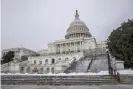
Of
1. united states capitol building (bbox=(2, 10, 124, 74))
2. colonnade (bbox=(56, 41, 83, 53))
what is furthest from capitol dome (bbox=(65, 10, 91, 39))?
colonnade (bbox=(56, 41, 83, 53))

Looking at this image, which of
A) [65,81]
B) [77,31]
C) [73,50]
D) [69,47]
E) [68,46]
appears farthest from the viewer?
[77,31]

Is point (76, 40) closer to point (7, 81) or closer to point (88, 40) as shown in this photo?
point (88, 40)

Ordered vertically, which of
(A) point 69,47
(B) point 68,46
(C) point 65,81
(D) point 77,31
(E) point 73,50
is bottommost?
(C) point 65,81

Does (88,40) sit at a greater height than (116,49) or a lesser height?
greater

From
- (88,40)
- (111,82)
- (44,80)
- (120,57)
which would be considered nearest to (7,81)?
(44,80)

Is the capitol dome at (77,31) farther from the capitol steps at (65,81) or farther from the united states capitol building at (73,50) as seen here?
the capitol steps at (65,81)

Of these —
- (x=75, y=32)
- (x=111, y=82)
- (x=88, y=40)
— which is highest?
(x=75, y=32)

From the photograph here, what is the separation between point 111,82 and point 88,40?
56.8 metres

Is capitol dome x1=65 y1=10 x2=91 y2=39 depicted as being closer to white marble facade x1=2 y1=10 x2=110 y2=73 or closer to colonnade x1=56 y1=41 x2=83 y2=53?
white marble facade x1=2 y1=10 x2=110 y2=73

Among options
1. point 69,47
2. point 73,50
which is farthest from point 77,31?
point 73,50

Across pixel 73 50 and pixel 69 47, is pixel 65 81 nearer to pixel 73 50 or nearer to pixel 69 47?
pixel 73 50

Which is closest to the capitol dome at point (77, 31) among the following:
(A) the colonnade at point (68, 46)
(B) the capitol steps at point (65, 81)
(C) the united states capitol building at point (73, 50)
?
(C) the united states capitol building at point (73, 50)

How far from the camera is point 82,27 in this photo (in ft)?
262

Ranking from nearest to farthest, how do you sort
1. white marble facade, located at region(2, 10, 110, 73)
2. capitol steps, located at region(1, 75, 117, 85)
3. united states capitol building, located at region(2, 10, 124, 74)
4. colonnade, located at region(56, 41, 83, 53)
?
1. capitol steps, located at region(1, 75, 117, 85)
2. united states capitol building, located at region(2, 10, 124, 74)
3. white marble facade, located at region(2, 10, 110, 73)
4. colonnade, located at region(56, 41, 83, 53)
